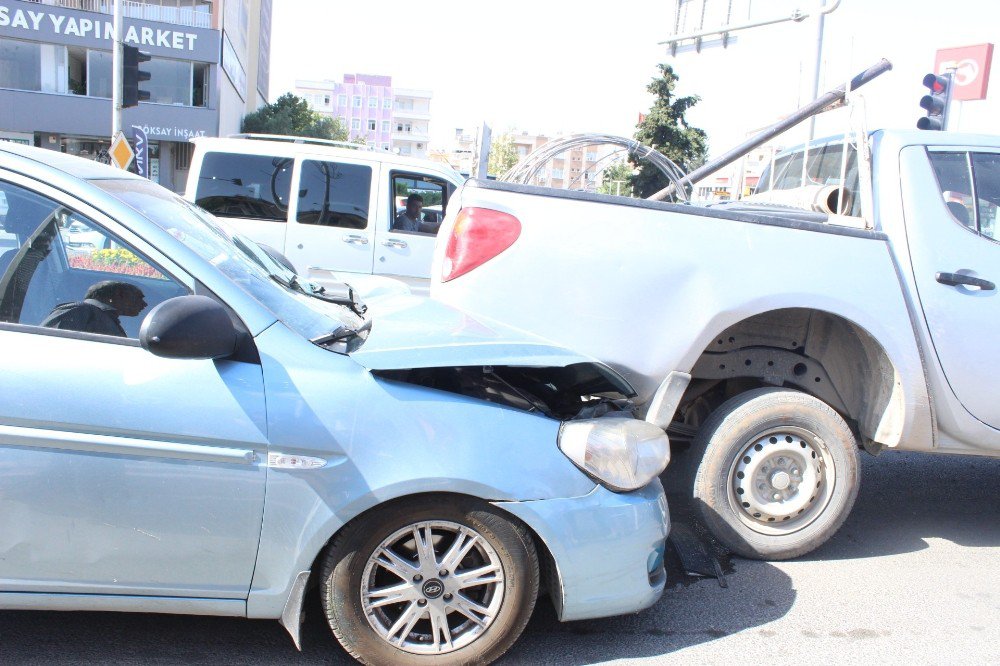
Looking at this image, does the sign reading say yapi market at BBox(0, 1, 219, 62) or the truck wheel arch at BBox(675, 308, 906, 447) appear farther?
the sign reading say yapi market at BBox(0, 1, 219, 62)

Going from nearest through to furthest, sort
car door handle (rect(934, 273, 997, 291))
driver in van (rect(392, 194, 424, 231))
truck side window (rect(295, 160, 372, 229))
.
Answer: car door handle (rect(934, 273, 997, 291)), truck side window (rect(295, 160, 372, 229)), driver in van (rect(392, 194, 424, 231))

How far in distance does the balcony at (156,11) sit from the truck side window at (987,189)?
3865 cm

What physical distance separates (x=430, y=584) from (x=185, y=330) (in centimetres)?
117

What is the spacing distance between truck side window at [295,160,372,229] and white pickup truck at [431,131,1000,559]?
14.8ft

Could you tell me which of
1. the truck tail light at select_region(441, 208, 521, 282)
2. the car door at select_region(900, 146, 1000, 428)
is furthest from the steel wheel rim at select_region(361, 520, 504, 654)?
the car door at select_region(900, 146, 1000, 428)

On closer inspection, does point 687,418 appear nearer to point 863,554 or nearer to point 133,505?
point 863,554

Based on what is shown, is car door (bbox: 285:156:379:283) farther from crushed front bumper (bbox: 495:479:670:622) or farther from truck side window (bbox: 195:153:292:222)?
crushed front bumper (bbox: 495:479:670:622)

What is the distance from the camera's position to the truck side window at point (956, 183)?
417 cm

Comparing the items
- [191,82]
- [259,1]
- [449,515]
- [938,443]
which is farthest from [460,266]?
[259,1]

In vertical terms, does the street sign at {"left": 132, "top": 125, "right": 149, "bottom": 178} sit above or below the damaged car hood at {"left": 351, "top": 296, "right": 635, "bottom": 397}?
above

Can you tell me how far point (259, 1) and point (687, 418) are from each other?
64394 millimetres

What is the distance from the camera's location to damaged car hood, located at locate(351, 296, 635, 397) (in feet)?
9.50

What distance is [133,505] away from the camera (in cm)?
262

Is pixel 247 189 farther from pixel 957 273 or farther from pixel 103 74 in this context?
pixel 103 74
